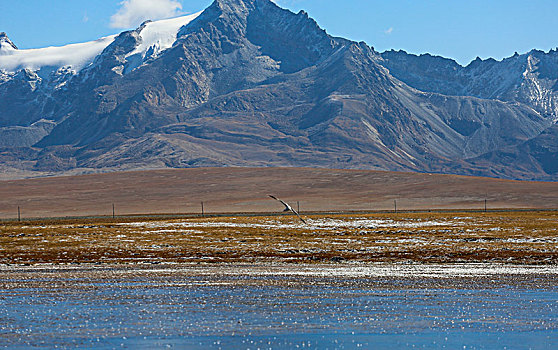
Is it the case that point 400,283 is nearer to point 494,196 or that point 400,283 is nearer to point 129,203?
point 494,196

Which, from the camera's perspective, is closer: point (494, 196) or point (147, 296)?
point (147, 296)

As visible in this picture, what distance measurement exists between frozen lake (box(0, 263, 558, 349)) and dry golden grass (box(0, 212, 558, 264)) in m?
8.44

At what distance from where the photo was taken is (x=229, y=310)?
28.2 m

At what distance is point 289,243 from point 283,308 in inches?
1226

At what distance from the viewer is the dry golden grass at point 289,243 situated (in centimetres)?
5094

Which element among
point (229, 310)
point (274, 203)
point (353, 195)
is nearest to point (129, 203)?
point (274, 203)

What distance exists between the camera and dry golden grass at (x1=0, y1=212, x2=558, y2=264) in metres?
50.9

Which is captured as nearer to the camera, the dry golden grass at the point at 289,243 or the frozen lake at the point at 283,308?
the frozen lake at the point at 283,308

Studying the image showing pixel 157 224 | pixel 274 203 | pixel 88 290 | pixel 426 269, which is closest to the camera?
pixel 88 290

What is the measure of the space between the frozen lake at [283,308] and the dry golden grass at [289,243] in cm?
844

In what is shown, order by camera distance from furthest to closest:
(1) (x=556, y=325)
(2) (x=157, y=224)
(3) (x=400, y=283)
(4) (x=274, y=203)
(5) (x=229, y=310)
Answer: (4) (x=274, y=203) → (2) (x=157, y=224) → (3) (x=400, y=283) → (5) (x=229, y=310) → (1) (x=556, y=325)

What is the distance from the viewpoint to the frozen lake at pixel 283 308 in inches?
900

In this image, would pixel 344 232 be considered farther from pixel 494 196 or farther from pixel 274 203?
pixel 494 196

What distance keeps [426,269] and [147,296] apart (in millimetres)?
17858
